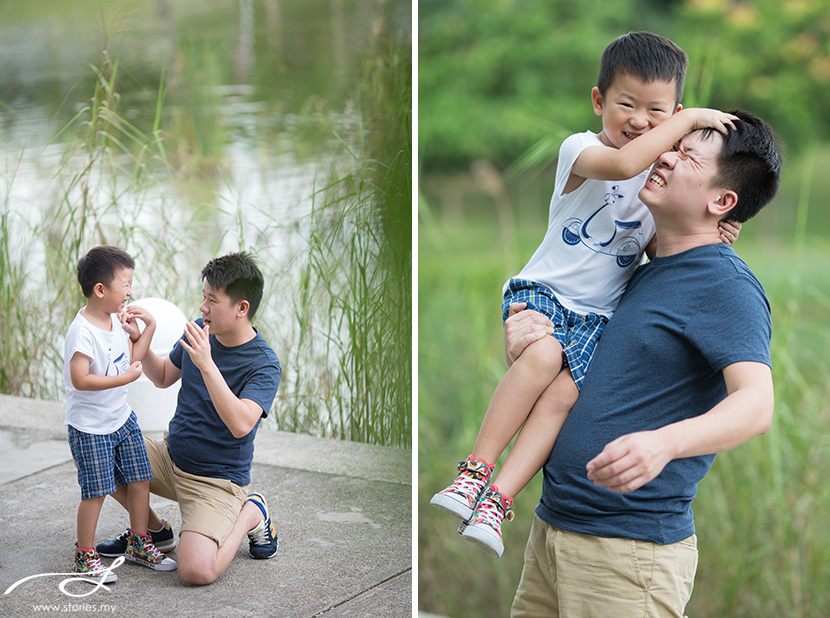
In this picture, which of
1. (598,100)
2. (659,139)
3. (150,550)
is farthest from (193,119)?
(659,139)

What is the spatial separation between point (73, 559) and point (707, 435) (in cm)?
186

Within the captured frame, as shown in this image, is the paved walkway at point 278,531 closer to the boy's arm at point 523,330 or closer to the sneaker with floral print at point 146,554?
the sneaker with floral print at point 146,554

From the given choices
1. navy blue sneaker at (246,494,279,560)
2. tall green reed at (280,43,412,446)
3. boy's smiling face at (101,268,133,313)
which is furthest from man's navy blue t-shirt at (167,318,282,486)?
tall green reed at (280,43,412,446)

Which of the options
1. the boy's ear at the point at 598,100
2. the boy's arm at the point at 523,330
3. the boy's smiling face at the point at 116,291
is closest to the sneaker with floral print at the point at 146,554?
the boy's smiling face at the point at 116,291

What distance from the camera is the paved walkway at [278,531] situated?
2.39m

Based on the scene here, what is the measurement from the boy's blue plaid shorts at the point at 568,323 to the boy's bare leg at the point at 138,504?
4.02 feet

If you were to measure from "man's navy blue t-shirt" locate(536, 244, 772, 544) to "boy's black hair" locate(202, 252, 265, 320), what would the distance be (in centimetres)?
110

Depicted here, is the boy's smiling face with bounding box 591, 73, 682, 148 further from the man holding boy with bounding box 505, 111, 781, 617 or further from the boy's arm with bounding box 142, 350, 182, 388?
the boy's arm with bounding box 142, 350, 182, 388

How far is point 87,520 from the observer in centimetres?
240

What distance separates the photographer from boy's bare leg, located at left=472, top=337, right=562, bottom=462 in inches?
64.6

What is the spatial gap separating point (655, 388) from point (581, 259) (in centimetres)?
29

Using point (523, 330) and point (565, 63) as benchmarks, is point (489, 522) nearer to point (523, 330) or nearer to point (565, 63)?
point (523, 330)

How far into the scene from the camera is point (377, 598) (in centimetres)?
251

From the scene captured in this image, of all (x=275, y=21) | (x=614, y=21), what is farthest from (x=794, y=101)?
(x=275, y=21)
